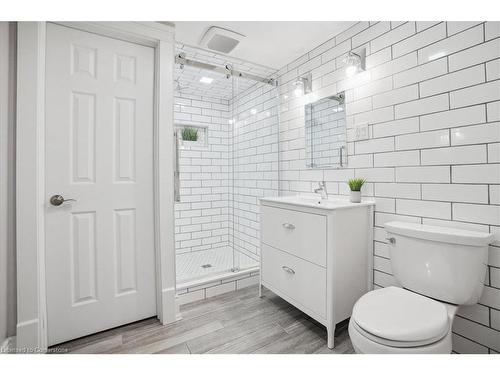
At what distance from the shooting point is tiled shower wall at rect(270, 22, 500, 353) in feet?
4.03

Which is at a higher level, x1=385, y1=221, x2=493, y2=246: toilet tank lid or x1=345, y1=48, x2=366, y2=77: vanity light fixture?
x1=345, y1=48, x2=366, y2=77: vanity light fixture

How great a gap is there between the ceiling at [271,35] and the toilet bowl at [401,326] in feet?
6.37

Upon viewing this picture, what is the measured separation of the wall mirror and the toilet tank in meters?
0.78

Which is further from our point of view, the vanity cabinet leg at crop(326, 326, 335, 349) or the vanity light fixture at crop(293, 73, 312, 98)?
the vanity light fixture at crop(293, 73, 312, 98)

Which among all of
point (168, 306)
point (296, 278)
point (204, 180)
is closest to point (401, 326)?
point (296, 278)

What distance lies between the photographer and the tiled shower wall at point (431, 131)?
1.23 metres

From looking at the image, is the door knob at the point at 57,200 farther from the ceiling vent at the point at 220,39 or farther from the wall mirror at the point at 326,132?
the wall mirror at the point at 326,132

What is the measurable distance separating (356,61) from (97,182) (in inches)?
79.4

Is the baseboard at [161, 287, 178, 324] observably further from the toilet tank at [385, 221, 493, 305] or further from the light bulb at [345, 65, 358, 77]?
the light bulb at [345, 65, 358, 77]

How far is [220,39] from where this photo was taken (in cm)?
200

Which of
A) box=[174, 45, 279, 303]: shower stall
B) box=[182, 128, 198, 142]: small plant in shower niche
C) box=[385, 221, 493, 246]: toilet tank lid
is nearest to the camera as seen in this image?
box=[385, 221, 493, 246]: toilet tank lid

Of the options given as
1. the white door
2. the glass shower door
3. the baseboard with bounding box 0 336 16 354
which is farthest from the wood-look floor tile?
→ the glass shower door

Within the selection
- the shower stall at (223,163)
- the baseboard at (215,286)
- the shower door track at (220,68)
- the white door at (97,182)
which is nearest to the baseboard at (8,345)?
the white door at (97,182)

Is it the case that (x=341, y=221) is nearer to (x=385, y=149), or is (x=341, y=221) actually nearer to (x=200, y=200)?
(x=385, y=149)
